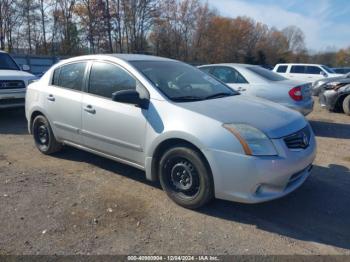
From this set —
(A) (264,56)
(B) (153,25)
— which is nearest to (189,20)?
(B) (153,25)

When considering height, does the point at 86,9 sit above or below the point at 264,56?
above

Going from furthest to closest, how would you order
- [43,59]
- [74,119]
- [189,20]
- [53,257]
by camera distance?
[189,20]
[43,59]
[74,119]
[53,257]

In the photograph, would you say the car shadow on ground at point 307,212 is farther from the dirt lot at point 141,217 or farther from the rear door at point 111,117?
the rear door at point 111,117

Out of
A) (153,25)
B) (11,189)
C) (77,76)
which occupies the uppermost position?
(153,25)

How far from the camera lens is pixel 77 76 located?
4.93 m

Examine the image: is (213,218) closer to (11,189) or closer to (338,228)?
(338,228)

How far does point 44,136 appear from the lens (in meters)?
5.64

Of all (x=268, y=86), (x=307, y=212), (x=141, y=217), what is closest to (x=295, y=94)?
(x=268, y=86)

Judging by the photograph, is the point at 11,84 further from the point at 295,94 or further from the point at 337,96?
the point at 337,96

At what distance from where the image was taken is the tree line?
4112cm

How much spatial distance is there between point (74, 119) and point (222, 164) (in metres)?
2.42

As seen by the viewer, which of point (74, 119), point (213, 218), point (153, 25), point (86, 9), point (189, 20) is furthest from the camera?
point (189, 20)

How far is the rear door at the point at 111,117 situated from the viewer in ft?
13.4

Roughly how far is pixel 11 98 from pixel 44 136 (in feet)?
11.5
